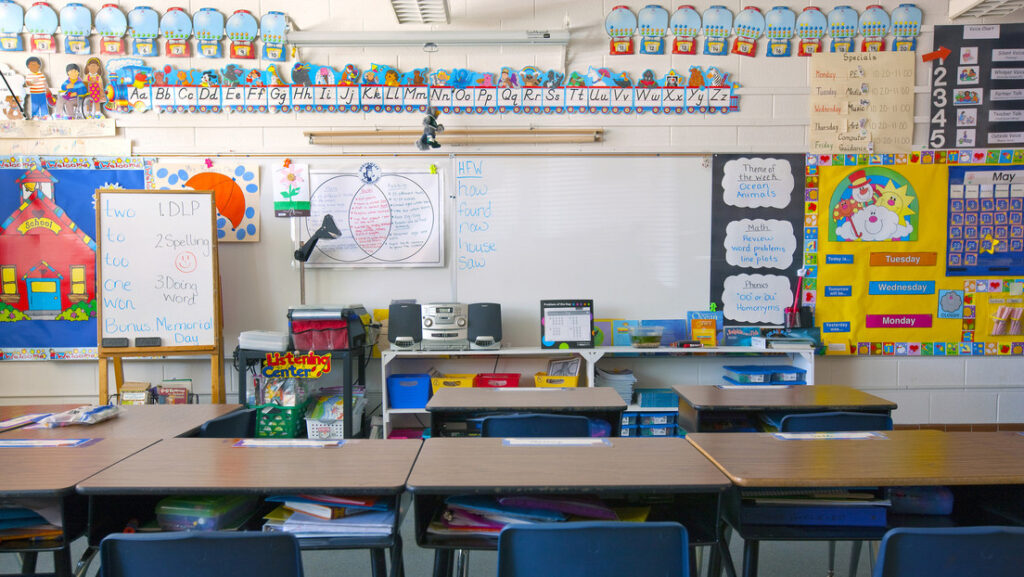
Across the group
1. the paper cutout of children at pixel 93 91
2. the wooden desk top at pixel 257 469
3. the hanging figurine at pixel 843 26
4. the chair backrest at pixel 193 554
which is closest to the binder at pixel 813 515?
the wooden desk top at pixel 257 469

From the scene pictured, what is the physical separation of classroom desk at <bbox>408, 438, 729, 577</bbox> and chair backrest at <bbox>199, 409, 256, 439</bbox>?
0.87 m

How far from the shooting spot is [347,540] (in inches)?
54.8

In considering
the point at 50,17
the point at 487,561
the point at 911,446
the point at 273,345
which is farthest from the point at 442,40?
the point at 911,446

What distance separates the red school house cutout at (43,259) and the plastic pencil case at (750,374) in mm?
4248

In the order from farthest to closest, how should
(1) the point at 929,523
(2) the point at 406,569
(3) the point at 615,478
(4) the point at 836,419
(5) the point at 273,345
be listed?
(5) the point at 273,345
(2) the point at 406,569
(4) the point at 836,419
(1) the point at 929,523
(3) the point at 615,478

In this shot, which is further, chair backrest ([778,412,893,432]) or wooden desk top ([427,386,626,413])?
wooden desk top ([427,386,626,413])

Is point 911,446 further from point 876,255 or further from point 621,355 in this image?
point 876,255

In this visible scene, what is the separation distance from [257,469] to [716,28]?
12.6 feet

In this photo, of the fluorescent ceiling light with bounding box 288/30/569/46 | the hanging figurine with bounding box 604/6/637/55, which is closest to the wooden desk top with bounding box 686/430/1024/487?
the fluorescent ceiling light with bounding box 288/30/569/46

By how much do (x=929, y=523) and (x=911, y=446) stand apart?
0.21 m

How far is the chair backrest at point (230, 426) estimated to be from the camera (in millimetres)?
2016

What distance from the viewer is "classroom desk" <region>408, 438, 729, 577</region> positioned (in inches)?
51.5

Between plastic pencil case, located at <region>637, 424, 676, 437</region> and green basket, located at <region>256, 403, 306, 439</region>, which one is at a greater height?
green basket, located at <region>256, 403, 306, 439</region>

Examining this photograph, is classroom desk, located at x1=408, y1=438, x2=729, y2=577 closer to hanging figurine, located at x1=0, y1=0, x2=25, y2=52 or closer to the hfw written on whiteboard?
the hfw written on whiteboard
